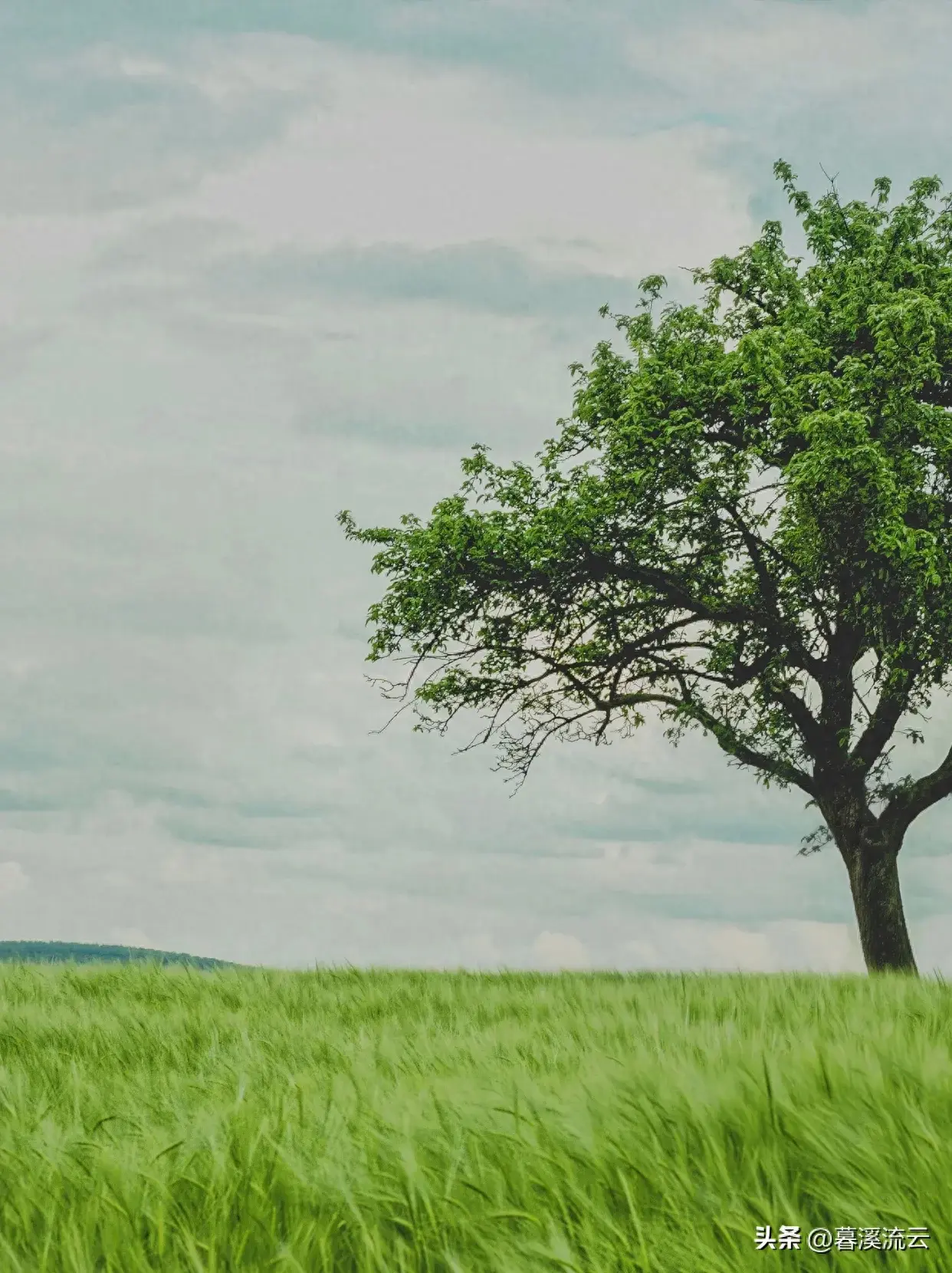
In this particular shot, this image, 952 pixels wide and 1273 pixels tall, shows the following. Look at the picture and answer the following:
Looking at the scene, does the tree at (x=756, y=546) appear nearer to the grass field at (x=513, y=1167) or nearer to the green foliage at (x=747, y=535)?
the green foliage at (x=747, y=535)

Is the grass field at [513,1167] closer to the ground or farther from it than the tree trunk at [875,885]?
closer to the ground

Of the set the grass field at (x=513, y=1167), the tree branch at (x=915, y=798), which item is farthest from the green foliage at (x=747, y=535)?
the grass field at (x=513, y=1167)

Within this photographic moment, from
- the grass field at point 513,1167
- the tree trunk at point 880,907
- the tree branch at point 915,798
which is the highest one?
Answer: the tree branch at point 915,798

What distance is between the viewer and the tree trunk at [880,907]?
64.5 feet

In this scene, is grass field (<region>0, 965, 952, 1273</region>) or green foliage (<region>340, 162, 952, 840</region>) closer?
grass field (<region>0, 965, 952, 1273</region>)

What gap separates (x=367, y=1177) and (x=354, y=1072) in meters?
2.16

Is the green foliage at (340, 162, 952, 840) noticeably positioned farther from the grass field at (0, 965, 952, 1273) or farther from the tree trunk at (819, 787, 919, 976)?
the grass field at (0, 965, 952, 1273)

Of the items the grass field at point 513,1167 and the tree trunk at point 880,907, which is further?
the tree trunk at point 880,907

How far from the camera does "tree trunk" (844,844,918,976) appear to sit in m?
19.7

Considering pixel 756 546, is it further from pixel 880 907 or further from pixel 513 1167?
pixel 513 1167

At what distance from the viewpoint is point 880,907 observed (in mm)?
19719

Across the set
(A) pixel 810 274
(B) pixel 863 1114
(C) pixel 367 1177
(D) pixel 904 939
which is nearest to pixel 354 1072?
(C) pixel 367 1177

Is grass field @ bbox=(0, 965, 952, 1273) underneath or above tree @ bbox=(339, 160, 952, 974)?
underneath

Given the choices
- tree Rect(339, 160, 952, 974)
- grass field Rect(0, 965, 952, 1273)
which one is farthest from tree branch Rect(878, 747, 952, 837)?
grass field Rect(0, 965, 952, 1273)
